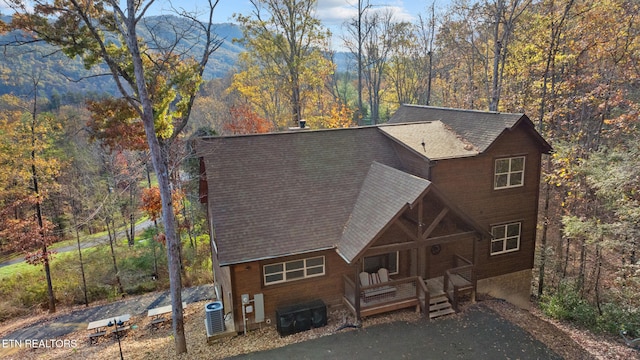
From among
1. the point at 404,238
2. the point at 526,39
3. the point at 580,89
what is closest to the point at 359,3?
the point at 526,39

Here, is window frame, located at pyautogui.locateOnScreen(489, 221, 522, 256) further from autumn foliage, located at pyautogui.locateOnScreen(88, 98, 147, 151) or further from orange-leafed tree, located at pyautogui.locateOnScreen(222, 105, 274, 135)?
orange-leafed tree, located at pyautogui.locateOnScreen(222, 105, 274, 135)

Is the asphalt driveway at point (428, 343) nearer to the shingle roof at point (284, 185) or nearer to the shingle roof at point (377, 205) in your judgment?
the shingle roof at point (377, 205)

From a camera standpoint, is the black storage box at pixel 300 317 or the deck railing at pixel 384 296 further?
the deck railing at pixel 384 296

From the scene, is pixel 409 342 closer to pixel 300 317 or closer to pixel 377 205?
pixel 300 317

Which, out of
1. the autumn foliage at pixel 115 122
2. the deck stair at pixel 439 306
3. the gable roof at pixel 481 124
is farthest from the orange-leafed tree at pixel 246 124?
the deck stair at pixel 439 306

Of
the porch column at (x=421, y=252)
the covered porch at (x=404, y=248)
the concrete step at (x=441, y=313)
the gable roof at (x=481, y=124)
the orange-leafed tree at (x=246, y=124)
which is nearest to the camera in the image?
the covered porch at (x=404, y=248)
